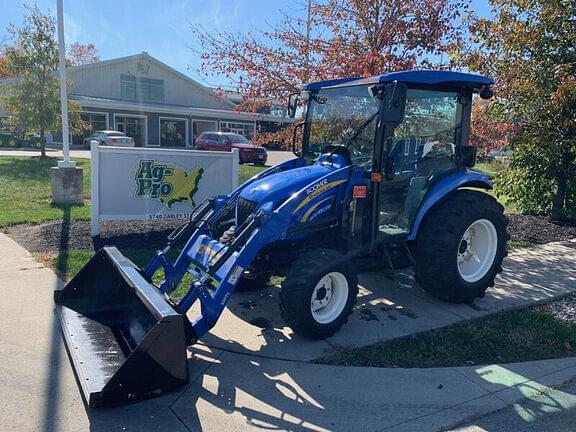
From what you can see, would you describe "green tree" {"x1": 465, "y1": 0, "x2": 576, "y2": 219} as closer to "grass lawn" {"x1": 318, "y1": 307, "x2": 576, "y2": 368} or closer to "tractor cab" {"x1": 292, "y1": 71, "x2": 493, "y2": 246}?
"tractor cab" {"x1": 292, "y1": 71, "x2": 493, "y2": 246}

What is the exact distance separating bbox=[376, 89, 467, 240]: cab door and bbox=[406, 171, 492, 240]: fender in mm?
67

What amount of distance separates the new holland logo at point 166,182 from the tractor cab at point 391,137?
2990mm

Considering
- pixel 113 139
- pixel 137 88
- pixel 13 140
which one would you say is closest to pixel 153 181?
pixel 113 139

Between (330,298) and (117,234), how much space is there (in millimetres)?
4448

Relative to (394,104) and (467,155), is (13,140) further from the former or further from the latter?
(394,104)

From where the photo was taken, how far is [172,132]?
3828cm

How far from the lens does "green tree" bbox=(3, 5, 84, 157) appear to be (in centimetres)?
1903

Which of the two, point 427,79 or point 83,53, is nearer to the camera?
point 427,79

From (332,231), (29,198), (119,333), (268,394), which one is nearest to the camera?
(268,394)

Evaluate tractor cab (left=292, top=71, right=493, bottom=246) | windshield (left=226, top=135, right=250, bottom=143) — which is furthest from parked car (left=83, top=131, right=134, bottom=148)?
tractor cab (left=292, top=71, right=493, bottom=246)

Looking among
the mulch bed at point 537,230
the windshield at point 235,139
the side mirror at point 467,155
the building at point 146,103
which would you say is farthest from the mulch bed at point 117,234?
the building at point 146,103

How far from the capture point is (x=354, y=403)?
3.32 metres

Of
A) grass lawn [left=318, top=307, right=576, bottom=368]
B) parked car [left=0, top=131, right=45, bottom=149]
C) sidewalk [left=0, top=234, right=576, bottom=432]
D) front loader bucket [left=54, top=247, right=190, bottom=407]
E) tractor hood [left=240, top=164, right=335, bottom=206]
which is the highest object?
parked car [left=0, top=131, right=45, bottom=149]

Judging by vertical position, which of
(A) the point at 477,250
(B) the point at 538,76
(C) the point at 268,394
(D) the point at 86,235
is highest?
(B) the point at 538,76
